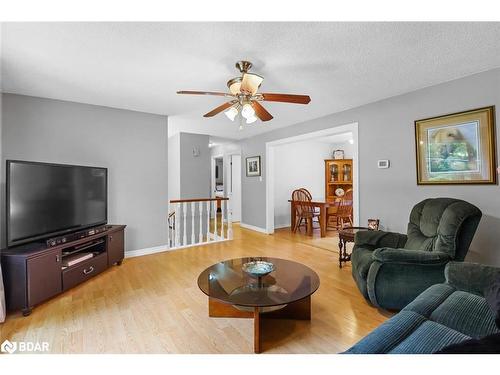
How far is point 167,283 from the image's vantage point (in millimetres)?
2676

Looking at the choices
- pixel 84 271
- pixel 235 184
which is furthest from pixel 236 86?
pixel 235 184

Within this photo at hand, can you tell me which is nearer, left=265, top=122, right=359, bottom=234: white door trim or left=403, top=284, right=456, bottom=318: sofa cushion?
left=403, top=284, right=456, bottom=318: sofa cushion

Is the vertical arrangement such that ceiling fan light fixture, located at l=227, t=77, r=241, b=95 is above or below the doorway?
above

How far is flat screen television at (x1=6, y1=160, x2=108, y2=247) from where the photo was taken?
215 centimetres

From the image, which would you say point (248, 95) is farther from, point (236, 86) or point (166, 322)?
point (166, 322)

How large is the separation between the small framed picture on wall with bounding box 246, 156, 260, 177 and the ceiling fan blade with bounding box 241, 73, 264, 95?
11.4 ft

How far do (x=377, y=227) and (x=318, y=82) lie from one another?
2009 millimetres

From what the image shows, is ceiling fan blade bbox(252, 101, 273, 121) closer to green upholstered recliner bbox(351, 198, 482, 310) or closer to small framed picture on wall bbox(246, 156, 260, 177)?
green upholstered recliner bbox(351, 198, 482, 310)

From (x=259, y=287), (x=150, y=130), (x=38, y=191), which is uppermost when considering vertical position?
(x=150, y=130)

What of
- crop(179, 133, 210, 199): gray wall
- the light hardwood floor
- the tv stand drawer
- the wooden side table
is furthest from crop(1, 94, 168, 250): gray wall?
the wooden side table

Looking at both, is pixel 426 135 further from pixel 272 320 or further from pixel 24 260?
pixel 24 260
